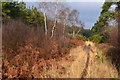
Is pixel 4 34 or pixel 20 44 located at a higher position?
pixel 4 34

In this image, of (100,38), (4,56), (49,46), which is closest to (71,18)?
(100,38)

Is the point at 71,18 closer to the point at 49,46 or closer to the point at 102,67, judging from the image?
the point at 49,46

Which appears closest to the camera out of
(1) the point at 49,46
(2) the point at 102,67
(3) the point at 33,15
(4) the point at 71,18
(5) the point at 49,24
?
(2) the point at 102,67

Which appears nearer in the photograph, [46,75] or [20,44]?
Answer: [46,75]

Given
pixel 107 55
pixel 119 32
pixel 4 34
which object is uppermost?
pixel 119 32

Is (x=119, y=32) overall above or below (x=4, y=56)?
above

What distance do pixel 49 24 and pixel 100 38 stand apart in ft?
30.4

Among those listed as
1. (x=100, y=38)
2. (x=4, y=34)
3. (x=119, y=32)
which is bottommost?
(x=100, y=38)

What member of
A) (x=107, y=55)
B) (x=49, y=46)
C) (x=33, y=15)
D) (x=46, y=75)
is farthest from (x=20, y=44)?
(x=33, y=15)

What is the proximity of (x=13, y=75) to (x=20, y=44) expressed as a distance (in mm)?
2418

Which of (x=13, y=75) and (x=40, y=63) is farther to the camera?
(x=40, y=63)

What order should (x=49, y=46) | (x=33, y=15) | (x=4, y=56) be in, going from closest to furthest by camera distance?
1. (x=4, y=56)
2. (x=49, y=46)
3. (x=33, y=15)

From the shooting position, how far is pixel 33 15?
3130cm

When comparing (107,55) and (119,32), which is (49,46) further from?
(119,32)
